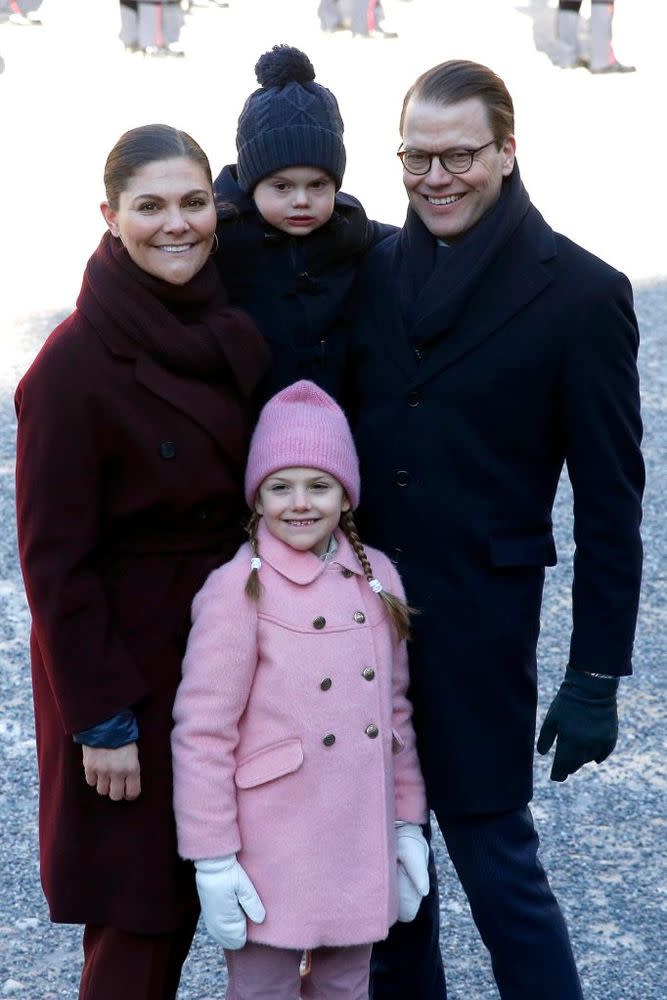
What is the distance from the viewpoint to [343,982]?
2.55 meters

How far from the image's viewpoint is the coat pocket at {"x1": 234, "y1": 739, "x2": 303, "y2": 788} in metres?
2.39

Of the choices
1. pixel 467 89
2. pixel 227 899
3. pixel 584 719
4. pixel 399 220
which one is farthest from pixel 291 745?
pixel 399 220

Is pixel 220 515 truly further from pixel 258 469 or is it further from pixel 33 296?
pixel 33 296

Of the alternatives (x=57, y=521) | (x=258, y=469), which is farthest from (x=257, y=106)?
(x=57, y=521)

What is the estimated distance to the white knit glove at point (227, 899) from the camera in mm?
2371

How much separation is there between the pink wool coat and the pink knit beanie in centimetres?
13

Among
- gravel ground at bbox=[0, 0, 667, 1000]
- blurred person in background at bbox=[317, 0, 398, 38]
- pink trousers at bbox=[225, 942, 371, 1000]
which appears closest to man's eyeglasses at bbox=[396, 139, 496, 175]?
pink trousers at bbox=[225, 942, 371, 1000]

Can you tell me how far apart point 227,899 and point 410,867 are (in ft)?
1.14

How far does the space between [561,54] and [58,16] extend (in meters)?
5.78

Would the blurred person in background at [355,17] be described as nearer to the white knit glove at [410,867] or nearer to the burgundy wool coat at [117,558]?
the burgundy wool coat at [117,558]

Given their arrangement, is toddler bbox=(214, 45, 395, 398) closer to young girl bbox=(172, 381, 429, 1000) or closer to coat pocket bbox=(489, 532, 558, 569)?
young girl bbox=(172, 381, 429, 1000)

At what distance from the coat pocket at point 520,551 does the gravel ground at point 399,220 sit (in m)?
1.08

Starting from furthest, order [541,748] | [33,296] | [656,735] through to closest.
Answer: [33,296], [656,735], [541,748]

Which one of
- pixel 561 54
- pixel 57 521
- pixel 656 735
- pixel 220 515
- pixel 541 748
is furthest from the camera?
pixel 561 54
